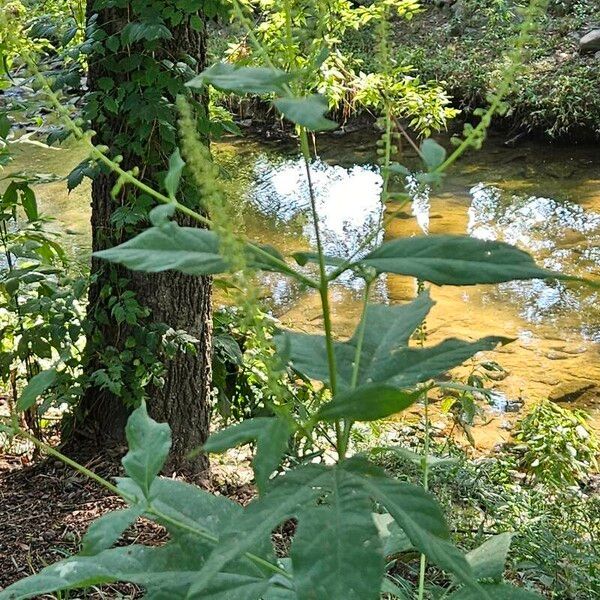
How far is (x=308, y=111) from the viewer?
2.49ft

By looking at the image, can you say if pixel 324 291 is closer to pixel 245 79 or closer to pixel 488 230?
pixel 245 79

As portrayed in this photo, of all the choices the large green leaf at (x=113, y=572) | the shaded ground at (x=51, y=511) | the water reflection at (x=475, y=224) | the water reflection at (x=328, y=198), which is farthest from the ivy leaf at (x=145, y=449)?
the water reflection at (x=328, y=198)

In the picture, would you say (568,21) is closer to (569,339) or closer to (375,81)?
(569,339)

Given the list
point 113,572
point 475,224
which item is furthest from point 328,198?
point 113,572

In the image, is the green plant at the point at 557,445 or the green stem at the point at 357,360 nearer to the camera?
the green stem at the point at 357,360

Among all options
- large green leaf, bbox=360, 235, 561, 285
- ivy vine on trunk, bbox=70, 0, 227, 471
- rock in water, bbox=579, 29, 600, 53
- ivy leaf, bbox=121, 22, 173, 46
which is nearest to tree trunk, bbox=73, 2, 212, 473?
ivy vine on trunk, bbox=70, 0, 227, 471

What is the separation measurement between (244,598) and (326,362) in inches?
11.6

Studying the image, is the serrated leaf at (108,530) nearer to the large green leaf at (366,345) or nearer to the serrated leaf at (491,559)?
the large green leaf at (366,345)

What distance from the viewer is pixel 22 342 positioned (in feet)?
9.66

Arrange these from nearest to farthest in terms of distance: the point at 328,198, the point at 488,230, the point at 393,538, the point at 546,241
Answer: the point at 393,538 → the point at 546,241 → the point at 488,230 → the point at 328,198

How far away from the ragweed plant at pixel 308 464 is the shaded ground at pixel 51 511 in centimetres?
138

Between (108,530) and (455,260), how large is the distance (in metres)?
0.51

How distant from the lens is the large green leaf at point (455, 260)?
83 centimetres

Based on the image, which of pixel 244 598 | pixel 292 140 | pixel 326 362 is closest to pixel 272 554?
pixel 244 598
